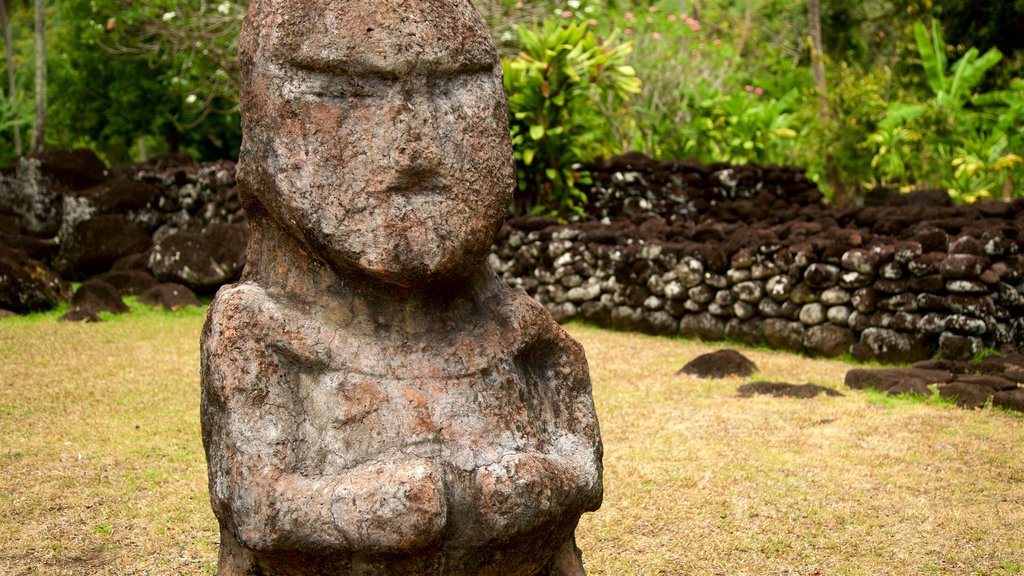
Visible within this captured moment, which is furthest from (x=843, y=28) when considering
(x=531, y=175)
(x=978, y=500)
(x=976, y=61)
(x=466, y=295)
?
(x=466, y=295)

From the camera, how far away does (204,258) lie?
1220 centimetres

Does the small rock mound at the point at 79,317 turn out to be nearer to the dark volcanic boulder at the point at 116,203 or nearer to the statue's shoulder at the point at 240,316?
the dark volcanic boulder at the point at 116,203

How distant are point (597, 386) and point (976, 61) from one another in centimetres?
1156

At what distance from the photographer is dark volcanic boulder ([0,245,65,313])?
11.0m

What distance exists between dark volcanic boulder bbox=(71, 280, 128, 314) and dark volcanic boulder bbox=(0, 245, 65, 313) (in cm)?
34

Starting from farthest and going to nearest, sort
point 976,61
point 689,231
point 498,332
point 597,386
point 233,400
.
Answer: point 976,61, point 689,231, point 597,386, point 498,332, point 233,400

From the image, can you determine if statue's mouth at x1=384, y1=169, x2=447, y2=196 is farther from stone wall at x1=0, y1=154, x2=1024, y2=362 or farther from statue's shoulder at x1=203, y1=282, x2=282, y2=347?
stone wall at x1=0, y1=154, x2=1024, y2=362

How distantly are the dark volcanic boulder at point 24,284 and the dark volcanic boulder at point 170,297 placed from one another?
0.97m

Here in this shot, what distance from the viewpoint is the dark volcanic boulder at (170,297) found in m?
11.6

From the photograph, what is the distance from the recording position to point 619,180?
44.4ft

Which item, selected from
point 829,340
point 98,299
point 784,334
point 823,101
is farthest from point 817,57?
point 98,299

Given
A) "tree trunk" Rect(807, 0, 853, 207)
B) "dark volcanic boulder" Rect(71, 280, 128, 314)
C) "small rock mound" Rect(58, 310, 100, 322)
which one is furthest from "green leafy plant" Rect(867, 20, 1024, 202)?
"small rock mound" Rect(58, 310, 100, 322)

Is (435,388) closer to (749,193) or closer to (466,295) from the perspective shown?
(466,295)

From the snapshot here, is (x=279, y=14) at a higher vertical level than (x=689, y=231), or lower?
higher
